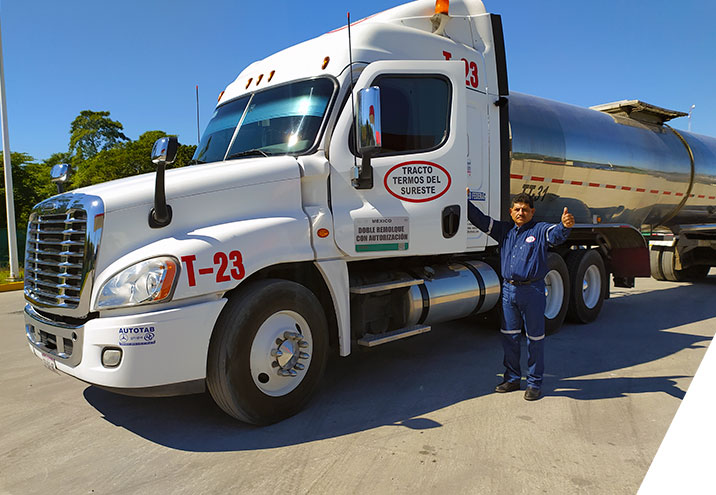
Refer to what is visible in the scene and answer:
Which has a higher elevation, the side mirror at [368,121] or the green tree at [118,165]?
the green tree at [118,165]

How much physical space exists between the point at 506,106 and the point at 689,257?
27.8 feet

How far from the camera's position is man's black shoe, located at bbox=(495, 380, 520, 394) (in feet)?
15.1

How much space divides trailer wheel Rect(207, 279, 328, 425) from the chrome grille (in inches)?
40.1

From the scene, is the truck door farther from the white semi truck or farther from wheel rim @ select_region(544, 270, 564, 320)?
wheel rim @ select_region(544, 270, 564, 320)

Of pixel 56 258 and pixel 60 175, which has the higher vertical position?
pixel 60 175

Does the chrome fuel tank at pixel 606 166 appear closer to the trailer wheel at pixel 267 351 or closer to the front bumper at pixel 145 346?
the trailer wheel at pixel 267 351

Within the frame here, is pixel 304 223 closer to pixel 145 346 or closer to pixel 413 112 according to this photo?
pixel 145 346

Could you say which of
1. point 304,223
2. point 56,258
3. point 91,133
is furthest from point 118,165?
point 304,223

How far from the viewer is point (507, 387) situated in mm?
4605

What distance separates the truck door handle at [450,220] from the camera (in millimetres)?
4922

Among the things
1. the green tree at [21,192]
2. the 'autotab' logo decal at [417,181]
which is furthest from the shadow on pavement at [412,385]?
the green tree at [21,192]

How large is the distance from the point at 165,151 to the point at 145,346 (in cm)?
127

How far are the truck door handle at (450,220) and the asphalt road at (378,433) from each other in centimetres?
139

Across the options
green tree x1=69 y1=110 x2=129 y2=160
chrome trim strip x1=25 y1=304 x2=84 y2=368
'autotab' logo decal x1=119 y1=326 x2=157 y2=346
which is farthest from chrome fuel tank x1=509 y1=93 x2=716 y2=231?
green tree x1=69 y1=110 x2=129 y2=160
